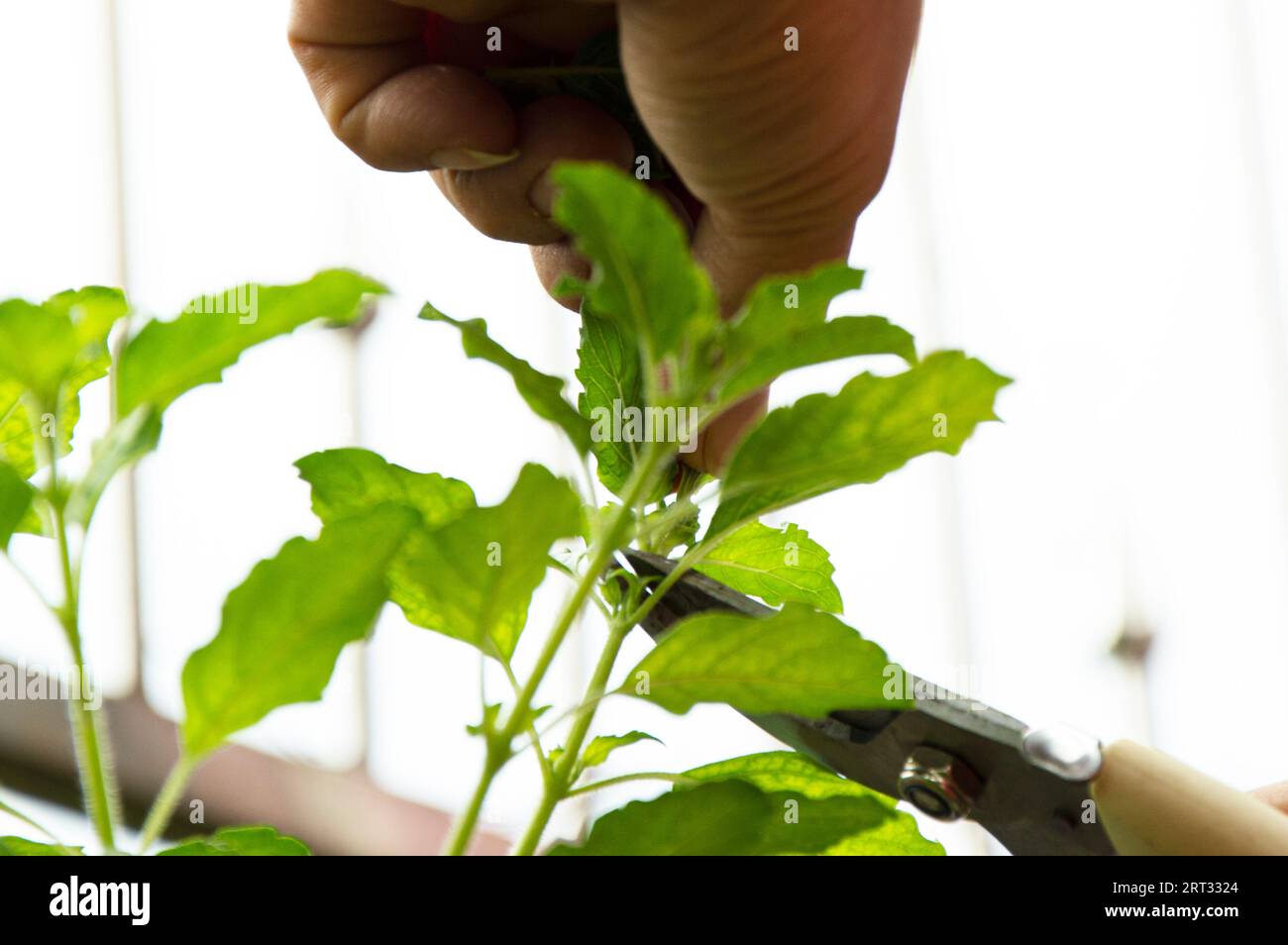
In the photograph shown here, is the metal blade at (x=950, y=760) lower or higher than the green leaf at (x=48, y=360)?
lower

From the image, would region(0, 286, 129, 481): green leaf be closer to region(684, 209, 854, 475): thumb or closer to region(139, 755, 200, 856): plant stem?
region(139, 755, 200, 856): plant stem

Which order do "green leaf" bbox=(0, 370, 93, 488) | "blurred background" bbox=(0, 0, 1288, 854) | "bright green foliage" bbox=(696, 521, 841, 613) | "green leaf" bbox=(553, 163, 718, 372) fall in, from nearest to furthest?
"green leaf" bbox=(553, 163, 718, 372)
"green leaf" bbox=(0, 370, 93, 488)
"bright green foliage" bbox=(696, 521, 841, 613)
"blurred background" bbox=(0, 0, 1288, 854)

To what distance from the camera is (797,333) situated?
35 centimetres

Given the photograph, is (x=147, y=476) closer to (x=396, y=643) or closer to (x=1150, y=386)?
(x=396, y=643)

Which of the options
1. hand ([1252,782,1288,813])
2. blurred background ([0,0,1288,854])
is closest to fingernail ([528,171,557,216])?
hand ([1252,782,1288,813])

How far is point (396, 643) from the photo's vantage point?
2250 millimetres

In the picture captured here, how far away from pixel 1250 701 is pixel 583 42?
1.96m

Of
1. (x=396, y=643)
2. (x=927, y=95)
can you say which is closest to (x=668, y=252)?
(x=396, y=643)

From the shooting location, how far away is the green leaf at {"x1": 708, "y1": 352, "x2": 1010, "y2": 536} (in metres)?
0.36

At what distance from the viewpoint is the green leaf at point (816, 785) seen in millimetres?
439

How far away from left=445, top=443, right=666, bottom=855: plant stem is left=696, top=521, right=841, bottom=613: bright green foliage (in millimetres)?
169

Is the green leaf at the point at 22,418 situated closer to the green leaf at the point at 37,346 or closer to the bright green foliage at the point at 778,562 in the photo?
the green leaf at the point at 37,346

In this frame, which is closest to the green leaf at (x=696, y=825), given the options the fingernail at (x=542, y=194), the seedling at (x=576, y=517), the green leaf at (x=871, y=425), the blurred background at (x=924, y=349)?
the seedling at (x=576, y=517)

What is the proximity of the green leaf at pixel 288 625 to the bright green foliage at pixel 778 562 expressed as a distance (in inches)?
9.1
